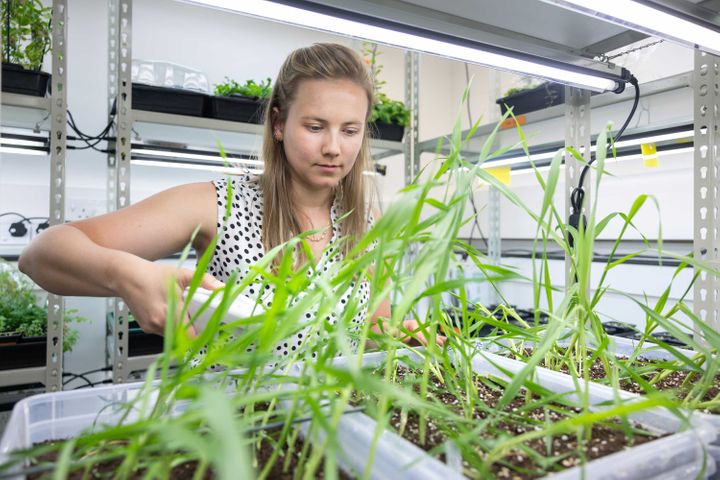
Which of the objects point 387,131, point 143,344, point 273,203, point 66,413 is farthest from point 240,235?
point 387,131

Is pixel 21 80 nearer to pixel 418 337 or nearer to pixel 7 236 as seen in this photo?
pixel 7 236

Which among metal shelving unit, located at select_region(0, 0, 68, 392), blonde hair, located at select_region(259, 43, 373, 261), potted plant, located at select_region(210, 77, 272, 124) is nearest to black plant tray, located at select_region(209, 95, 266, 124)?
potted plant, located at select_region(210, 77, 272, 124)

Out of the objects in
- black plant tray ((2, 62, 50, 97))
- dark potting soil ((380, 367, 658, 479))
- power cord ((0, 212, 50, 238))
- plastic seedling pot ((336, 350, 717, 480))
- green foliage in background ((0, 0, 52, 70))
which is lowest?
dark potting soil ((380, 367, 658, 479))

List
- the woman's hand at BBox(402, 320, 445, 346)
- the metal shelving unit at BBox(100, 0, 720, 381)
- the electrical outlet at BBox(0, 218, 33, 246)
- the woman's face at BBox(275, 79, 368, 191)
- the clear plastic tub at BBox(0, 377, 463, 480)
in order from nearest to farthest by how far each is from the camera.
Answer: the clear plastic tub at BBox(0, 377, 463, 480), the woman's hand at BBox(402, 320, 445, 346), the metal shelving unit at BBox(100, 0, 720, 381), the woman's face at BBox(275, 79, 368, 191), the electrical outlet at BBox(0, 218, 33, 246)

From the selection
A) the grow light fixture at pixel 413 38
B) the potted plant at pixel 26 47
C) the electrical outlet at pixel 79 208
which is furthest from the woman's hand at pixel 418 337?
the electrical outlet at pixel 79 208

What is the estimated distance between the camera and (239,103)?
4.09 ft

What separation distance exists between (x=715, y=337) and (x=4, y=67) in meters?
1.20

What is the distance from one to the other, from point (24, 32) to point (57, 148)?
0.37 meters

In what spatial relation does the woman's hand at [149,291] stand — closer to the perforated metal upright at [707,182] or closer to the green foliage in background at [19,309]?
the perforated metal upright at [707,182]

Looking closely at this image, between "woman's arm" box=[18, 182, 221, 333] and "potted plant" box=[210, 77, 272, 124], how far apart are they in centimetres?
59

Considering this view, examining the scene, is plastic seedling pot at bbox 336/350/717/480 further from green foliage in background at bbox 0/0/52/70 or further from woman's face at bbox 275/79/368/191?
green foliage in background at bbox 0/0/52/70

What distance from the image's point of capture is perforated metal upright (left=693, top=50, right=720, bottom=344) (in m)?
0.50

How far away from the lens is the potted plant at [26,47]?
3.10 ft

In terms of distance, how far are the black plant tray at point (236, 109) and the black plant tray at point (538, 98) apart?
0.66 meters
